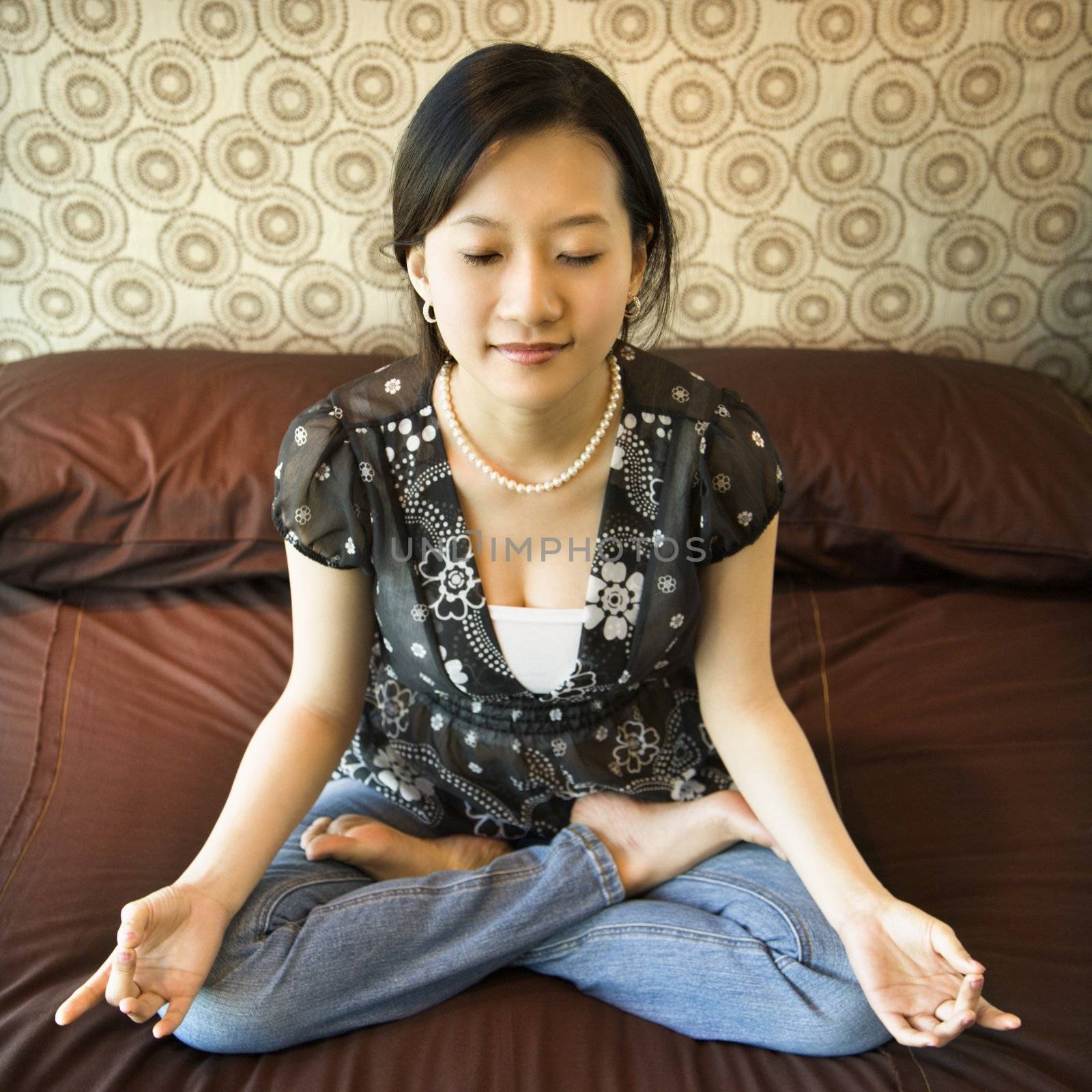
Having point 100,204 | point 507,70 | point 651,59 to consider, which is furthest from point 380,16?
point 507,70

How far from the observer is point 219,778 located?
1268mm

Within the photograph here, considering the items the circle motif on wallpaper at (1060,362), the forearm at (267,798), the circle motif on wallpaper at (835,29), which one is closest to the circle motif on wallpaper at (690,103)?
the circle motif on wallpaper at (835,29)

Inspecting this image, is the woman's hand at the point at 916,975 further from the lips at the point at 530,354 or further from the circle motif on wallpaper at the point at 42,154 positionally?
the circle motif on wallpaper at the point at 42,154

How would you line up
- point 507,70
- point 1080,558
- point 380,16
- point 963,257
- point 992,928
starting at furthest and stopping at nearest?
point 963,257 → point 380,16 → point 1080,558 → point 992,928 → point 507,70

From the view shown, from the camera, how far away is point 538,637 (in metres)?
1.05

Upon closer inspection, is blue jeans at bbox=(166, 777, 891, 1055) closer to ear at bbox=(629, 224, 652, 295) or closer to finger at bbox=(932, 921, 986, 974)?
finger at bbox=(932, 921, 986, 974)

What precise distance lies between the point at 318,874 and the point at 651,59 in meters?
1.31

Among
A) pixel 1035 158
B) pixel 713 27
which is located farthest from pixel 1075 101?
pixel 713 27

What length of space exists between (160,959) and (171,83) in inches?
52.7

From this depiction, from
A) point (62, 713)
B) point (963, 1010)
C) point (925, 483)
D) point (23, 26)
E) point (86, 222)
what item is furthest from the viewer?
point (86, 222)

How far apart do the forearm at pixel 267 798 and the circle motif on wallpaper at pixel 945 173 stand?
4.23ft

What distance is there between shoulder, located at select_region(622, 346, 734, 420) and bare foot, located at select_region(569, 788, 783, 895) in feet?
1.32

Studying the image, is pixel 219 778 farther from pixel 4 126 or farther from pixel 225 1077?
pixel 4 126

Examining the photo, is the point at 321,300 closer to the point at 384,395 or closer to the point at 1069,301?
the point at 384,395
